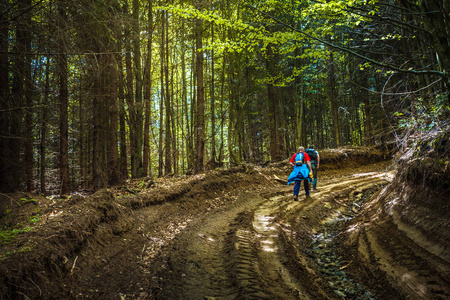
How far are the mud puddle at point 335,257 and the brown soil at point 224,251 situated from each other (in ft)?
0.07

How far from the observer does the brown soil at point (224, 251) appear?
11.7 feet

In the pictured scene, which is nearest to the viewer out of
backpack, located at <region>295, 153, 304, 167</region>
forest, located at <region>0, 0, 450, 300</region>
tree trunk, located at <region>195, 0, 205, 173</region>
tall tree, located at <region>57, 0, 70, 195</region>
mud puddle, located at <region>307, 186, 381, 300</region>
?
forest, located at <region>0, 0, 450, 300</region>

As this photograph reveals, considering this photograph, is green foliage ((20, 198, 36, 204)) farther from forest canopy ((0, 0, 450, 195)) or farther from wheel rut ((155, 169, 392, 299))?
wheel rut ((155, 169, 392, 299))

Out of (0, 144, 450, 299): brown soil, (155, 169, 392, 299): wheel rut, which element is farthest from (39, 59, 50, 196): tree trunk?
(155, 169, 392, 299): wheel rut

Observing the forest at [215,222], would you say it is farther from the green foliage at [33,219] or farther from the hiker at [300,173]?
the hiker at [300,173]

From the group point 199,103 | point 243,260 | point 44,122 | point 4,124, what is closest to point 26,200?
point 4,124

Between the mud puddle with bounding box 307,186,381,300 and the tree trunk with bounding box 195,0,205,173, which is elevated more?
the tree trunk with bounding box 195,0,205,173

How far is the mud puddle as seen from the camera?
3.94m

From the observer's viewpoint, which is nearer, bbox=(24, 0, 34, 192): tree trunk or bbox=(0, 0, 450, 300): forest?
bbox=(0, 0, 450, 300): forest

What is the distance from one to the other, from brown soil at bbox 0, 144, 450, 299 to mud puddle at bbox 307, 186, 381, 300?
0.02 m

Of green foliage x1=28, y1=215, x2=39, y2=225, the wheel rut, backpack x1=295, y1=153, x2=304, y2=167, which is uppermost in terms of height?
backpack x1=295, y1=153, x2=304, y2=167

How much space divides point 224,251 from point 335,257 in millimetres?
2355

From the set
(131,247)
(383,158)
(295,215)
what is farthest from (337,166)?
(131,247)

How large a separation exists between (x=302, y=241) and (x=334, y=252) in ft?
2.40
